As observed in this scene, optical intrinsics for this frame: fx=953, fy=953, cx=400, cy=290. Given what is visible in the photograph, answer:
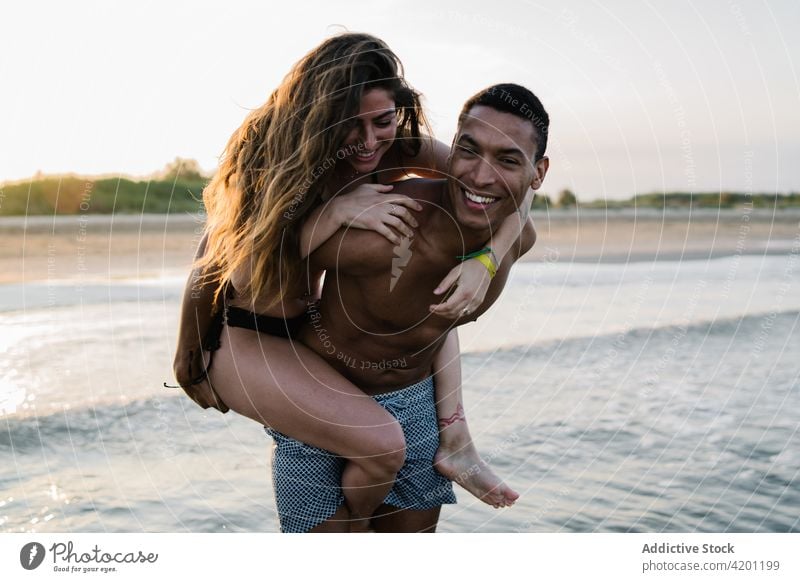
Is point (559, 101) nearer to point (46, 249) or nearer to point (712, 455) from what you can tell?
point (712, 455)

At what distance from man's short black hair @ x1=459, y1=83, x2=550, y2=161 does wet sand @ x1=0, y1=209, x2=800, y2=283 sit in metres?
8.87

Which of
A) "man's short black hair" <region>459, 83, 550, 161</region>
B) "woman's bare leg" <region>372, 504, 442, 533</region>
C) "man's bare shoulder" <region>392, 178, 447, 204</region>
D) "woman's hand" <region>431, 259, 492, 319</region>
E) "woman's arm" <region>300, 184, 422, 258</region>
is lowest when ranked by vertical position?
"woman's bare leg" <region>372, 504, 442, 533</region>

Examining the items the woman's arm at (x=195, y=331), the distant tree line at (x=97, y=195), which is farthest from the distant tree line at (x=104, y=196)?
the woman's arm at (x=195, y=331)

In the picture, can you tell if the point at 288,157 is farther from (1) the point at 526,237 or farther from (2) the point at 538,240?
(2) the point at 538,240

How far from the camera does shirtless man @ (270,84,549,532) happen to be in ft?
11.8

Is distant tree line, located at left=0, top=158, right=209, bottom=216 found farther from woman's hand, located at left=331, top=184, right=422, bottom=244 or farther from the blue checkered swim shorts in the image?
woman's hand, located at left=331, top=184, right=422, bottom=244

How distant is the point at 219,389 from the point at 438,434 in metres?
1.02

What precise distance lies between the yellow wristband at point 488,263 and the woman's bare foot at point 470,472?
94 cm

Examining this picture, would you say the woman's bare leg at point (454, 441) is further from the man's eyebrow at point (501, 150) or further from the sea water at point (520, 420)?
the sea water at point (520, 420)

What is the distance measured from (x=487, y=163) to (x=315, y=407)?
3.91 ft

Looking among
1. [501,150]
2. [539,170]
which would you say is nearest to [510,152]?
[501,150]

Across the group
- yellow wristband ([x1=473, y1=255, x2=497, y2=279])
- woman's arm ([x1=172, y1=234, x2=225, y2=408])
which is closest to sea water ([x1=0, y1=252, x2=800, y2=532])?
woman's arm ([x1=172, y1=234, x2=225, y2=408])
